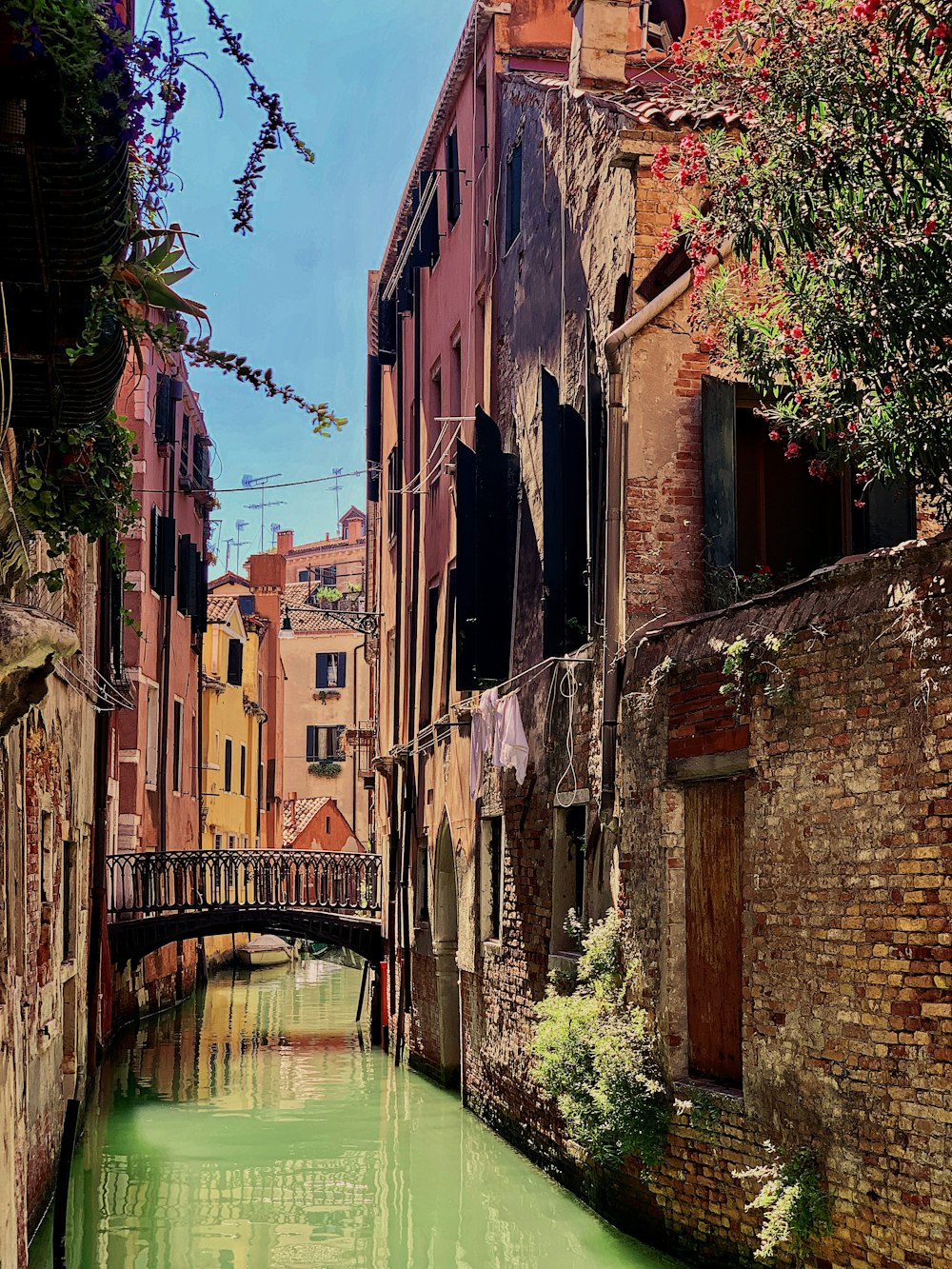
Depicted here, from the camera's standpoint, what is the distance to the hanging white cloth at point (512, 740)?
12.0 metres

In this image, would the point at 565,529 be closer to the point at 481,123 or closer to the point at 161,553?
the point at 481,123

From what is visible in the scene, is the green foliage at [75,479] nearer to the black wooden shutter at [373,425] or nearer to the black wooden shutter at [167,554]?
the black wooden shutter at [167,554]

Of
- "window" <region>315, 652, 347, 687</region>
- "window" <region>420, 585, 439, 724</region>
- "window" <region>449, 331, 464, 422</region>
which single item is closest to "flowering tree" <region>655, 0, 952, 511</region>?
"window" <region>449, 331, 464, 422</region>

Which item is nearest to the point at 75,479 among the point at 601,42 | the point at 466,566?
the point at 601,42

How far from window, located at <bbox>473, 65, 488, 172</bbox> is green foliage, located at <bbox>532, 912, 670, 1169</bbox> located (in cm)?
848

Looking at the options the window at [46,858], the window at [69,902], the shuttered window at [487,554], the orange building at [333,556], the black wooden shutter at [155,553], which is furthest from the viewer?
the orange building at [333,556]

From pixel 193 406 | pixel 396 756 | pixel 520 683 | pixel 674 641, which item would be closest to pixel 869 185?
pixel 674 641

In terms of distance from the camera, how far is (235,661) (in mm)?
35719

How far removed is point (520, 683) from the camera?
1272 centimetres

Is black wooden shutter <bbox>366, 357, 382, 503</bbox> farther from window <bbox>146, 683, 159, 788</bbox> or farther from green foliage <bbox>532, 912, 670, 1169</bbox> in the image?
green foliage <bbox>532, 912, 670, 1169</bbox>

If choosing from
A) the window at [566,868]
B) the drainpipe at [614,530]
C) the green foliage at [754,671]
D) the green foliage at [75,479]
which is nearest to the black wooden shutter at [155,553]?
the window at [566,868]

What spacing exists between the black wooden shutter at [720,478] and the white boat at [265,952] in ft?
84.2

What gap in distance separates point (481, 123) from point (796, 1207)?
11535 millimetres

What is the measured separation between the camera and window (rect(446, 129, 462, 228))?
56.6 feet
